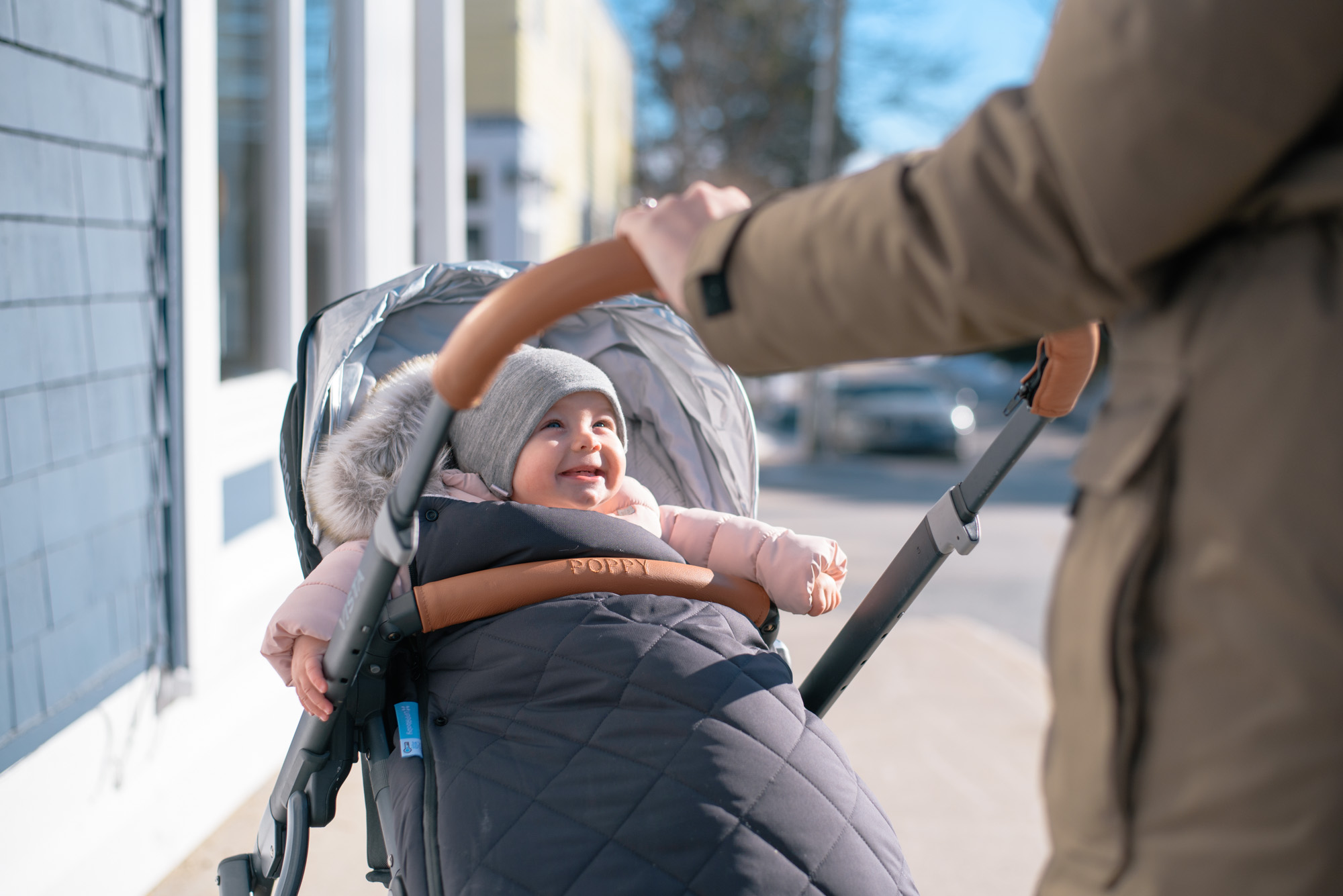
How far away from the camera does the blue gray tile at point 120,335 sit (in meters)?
2.70

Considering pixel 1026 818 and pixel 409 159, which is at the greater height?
pixel 409 159

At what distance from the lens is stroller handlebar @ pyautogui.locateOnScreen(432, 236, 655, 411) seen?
114cm

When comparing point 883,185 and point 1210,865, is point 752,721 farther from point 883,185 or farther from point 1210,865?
point 883,185

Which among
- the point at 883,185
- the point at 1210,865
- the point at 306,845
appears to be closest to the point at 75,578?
the point at 306,845

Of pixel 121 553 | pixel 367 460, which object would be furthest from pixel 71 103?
pixel 367 460

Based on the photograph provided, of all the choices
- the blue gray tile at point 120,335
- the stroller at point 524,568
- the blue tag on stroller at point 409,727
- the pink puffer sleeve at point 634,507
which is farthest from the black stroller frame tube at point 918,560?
the blue gray tile at point 120,335

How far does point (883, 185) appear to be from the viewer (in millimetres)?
888

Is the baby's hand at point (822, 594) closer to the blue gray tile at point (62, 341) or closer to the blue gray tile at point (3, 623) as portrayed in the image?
the blue gray tile at point (3, 623)

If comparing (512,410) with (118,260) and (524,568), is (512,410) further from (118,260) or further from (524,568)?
(118,260)

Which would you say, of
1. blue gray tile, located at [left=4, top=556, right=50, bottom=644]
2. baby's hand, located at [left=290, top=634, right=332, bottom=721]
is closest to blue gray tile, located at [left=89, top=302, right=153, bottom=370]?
blue gray tile, located at [left=4, top=556, right=50, bottom=644]

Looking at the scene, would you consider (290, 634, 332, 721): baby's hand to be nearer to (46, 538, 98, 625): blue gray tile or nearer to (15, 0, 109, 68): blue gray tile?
(46, 538, 98, 625): blue gray tile

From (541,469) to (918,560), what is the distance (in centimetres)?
78

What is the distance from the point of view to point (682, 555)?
2145 mm

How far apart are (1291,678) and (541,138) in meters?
13.4
